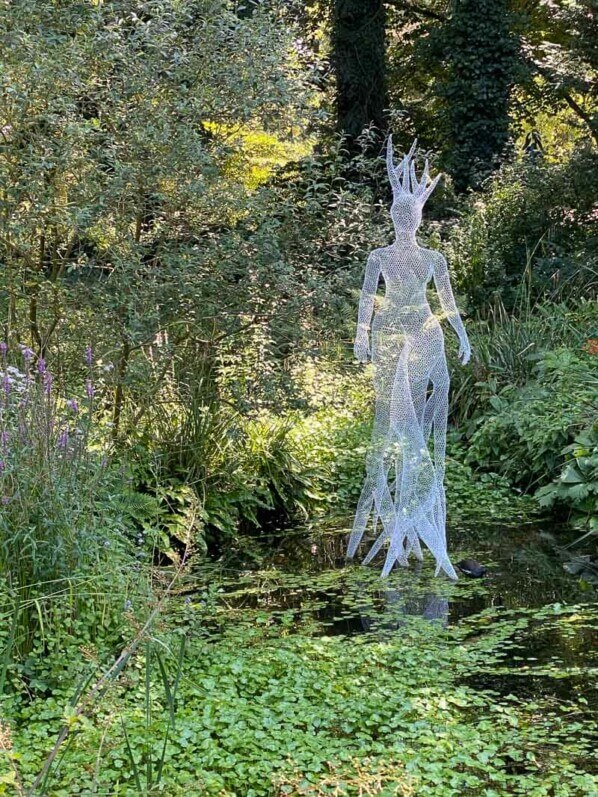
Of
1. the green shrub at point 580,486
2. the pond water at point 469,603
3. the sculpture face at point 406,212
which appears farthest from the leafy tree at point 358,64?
the pond water at point 469,603

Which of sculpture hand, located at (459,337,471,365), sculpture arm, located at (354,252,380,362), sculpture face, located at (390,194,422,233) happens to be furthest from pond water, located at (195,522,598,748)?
sculpture face, located at (390,194,422,233)

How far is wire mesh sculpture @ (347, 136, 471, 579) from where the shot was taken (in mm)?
6598

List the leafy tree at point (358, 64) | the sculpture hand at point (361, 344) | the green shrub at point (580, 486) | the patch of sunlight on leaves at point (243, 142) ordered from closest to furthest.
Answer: the sculpture hand at point (361, 344) → the patch of sunlight on leaves at point (243, 142) → the green shrub at point (580, 486) → the leafy tree at point (358, 64)

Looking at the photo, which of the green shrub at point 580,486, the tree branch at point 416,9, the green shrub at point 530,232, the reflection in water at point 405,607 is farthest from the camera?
the tree branch at point 416,9

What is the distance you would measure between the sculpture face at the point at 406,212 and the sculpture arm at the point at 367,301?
27 centimetres

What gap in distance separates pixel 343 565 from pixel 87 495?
2.78m

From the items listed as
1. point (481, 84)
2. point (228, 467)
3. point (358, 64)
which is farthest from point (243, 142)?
point (481, 84)

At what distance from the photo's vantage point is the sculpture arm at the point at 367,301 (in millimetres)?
6641

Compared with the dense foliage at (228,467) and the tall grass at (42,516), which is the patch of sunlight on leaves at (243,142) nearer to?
the dense foliage at (228,467)

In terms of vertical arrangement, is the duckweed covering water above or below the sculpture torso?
below

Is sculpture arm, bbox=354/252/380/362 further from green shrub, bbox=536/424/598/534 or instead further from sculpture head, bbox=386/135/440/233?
green shrub, bbox=536/424/598/534

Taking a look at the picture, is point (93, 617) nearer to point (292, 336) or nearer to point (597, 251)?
point (292, 336)

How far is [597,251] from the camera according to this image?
13.8 m


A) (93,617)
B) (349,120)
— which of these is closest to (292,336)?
(93,617)
